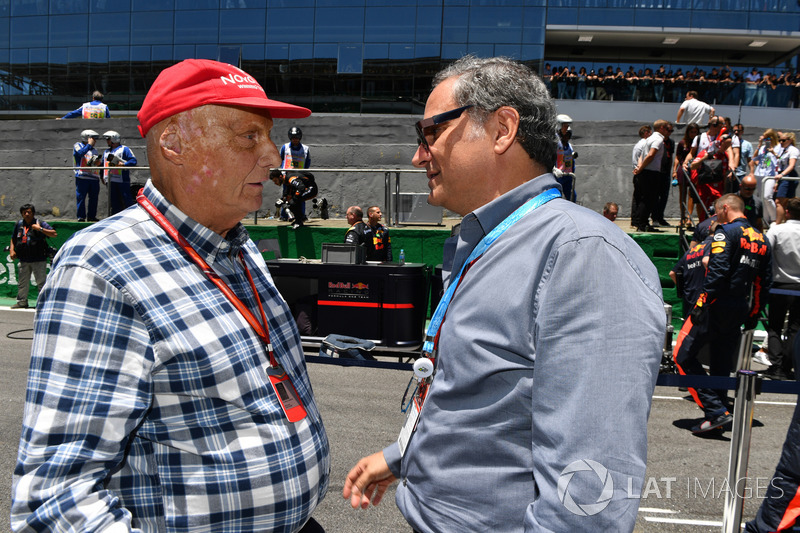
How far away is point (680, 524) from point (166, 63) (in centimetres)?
3291

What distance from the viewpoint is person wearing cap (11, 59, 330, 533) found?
1.30 meters

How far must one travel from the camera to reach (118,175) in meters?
13.8

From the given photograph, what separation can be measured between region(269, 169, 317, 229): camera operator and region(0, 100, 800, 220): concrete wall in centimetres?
85

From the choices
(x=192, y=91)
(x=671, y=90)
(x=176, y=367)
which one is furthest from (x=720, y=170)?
(x=671, y=90)

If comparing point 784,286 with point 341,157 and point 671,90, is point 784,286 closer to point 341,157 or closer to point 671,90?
point 341,157

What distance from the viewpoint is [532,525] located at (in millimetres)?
1321

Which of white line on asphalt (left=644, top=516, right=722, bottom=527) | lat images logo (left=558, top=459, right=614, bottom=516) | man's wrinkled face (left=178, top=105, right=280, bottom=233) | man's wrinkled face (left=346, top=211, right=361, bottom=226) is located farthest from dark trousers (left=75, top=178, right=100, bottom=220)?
lat images logo (left=558, top=459, right=614, bottom=516)

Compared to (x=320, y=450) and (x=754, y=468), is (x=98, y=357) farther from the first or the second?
(x=754, y=468)

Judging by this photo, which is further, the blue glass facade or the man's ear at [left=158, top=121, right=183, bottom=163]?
the blue glass facade

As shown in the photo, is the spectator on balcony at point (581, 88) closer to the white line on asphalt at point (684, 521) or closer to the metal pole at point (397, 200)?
the metal pole at point (397, 200)

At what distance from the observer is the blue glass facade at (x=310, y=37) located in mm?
29734

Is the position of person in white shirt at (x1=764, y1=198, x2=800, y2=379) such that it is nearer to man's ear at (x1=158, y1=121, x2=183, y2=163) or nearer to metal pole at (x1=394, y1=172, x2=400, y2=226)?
metal pole at (x1=394, y1=172, x2=400, y2=226)

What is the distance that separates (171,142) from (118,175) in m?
13.3

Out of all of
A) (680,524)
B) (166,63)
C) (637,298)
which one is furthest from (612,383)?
(166,63)
